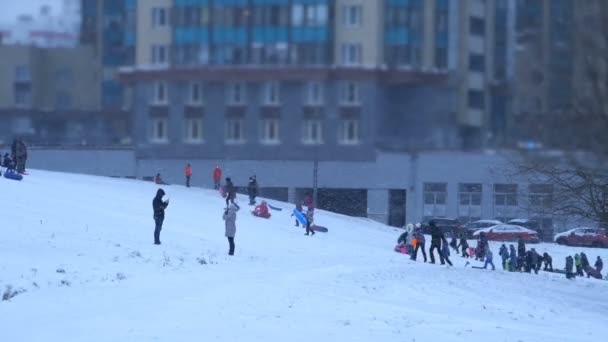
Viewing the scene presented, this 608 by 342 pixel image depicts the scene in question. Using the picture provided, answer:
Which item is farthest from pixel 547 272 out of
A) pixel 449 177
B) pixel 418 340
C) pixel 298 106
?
pixel 418 340

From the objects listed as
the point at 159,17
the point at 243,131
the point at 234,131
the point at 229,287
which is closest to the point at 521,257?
the point at 243,131

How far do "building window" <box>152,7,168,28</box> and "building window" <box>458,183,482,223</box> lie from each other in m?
12.0

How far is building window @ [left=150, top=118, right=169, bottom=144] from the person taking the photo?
29141 millimetres

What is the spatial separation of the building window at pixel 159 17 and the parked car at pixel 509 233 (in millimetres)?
16079

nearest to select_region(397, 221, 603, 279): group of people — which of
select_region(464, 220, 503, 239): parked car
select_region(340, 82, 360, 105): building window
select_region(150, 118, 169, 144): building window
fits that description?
select_region(464, 220, 503, 239): parked car

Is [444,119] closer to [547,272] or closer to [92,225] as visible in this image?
[92,225]

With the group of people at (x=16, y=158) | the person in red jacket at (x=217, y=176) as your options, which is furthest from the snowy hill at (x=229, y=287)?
the person in red jacket at (x=217, y=176)

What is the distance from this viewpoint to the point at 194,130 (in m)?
29.0

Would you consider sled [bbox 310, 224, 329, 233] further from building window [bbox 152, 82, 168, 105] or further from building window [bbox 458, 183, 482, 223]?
building window [bbox 152, 82, 168, 105]

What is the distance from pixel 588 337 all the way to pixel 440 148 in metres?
5.29

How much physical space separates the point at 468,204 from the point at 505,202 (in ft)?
11.9

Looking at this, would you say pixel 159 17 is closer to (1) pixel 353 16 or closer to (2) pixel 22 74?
(2) pixel 22 74

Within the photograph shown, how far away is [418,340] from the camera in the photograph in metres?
14.8

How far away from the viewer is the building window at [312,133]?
2844 cm
